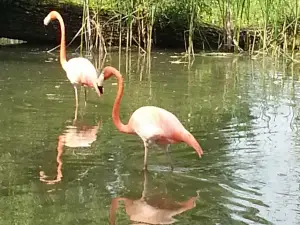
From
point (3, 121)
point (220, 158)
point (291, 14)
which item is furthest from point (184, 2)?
point (220, 158)

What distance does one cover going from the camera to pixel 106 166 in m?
5.30

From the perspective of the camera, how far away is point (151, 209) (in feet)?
14.4

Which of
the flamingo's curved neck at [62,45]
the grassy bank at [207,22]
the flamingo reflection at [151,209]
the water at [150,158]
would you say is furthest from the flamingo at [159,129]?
the grassy bank at [207,22]

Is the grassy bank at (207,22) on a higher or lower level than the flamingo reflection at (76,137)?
higher

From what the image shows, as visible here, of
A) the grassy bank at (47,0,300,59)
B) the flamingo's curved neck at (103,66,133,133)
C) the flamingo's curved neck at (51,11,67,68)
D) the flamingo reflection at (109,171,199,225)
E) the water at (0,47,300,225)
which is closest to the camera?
the flamingo reflection at (109,171,199,225)

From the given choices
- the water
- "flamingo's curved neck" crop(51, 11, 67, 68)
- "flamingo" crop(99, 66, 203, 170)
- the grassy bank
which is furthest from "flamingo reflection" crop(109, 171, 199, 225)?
the grassy bank

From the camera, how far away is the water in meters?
4.34

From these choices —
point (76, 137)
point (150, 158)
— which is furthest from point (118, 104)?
point (76, 137)

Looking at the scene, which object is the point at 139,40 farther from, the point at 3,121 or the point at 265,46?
the point at 3,121

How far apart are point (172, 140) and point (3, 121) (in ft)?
7.54

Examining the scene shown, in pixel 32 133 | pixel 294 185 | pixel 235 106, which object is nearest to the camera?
pixel 294 185

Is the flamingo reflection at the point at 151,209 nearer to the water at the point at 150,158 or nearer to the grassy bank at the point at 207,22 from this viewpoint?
the water at the point at 150,158

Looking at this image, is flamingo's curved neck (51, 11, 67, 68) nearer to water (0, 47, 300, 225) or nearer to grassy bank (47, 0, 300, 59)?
water (0, 47, 300, 225)

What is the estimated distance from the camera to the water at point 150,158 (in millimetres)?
4344
